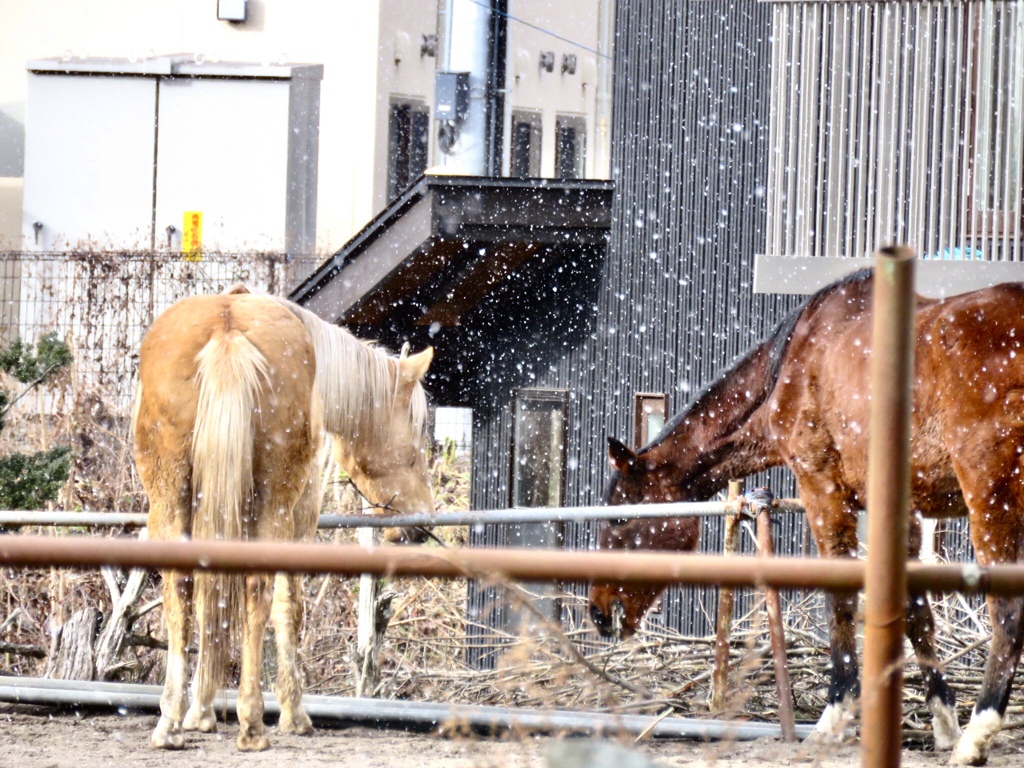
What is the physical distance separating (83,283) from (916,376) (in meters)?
10.1

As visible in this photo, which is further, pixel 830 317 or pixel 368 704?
pixel 830 317

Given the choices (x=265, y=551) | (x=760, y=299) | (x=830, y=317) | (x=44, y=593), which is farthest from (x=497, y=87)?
(x=265, y=551)

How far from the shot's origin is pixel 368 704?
5.12 meters

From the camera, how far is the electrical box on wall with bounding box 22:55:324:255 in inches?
666

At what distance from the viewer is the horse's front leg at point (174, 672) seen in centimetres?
444

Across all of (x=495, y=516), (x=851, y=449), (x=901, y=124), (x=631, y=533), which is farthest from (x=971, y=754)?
(x=901, y=124)

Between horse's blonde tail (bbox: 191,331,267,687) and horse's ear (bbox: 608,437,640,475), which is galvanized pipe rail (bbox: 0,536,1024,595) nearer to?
horse's blonde tail (bbox: 191,331,267,687)

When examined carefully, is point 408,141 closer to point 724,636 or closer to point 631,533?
point 631,533

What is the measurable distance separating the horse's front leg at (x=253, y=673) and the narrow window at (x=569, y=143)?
14957 mm

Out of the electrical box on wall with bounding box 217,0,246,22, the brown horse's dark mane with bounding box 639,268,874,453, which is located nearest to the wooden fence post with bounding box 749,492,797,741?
the brown horse's dark mane with bounding box 639,268,874,453

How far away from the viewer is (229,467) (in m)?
4.42

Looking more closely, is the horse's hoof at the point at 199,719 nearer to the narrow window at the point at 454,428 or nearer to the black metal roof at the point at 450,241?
the black metal roof at the point at 450,241

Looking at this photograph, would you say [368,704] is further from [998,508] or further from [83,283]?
[83,283]

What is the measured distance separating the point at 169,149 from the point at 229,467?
13.8 meters
